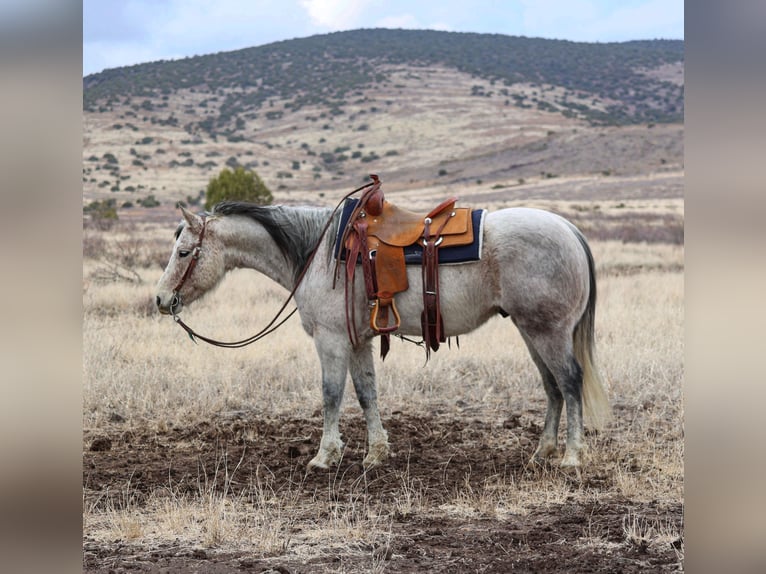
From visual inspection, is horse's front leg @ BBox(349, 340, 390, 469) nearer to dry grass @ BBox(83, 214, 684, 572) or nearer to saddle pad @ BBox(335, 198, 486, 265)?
dry grass @ BBox(83, 214, 684, 572)

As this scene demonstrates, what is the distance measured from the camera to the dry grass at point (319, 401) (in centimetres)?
488

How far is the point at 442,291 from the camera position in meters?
6.00

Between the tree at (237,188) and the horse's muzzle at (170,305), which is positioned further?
the tree at (237,188)

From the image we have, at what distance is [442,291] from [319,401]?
2.72 metres

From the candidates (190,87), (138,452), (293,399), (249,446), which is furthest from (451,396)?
(190,87)

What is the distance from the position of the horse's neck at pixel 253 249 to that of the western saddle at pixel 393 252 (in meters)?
0.72

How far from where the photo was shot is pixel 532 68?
110 metres

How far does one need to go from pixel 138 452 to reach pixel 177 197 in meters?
52.4

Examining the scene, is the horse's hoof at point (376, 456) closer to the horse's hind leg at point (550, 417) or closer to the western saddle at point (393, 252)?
the western saddle at point (393, 252)

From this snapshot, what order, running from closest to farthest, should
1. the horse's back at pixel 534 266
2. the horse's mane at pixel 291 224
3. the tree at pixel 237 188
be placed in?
the horse's back at pixel 534 266, the horse's mane at pixel 291 224, the tree at pixel 237 188

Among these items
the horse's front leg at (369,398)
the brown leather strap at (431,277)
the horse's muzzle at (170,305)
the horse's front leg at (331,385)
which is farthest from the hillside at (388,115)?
the horse's muzzle at (170,305)
